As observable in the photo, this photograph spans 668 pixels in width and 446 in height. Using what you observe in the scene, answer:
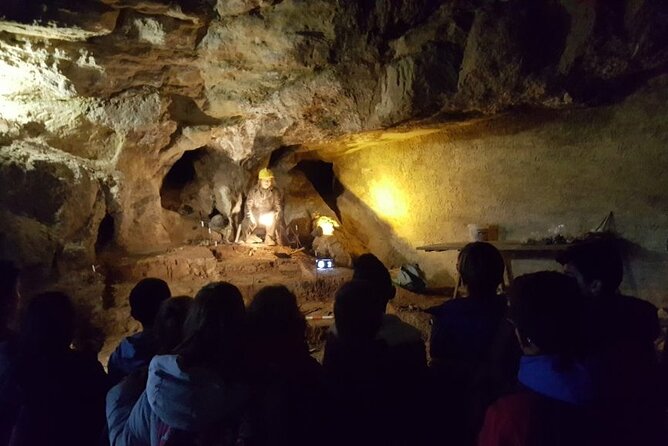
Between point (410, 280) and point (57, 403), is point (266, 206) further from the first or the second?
point (57, 403)

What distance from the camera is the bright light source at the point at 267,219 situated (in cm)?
938

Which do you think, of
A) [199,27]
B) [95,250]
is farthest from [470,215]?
[95,250]

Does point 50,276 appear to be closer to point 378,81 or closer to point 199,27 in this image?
point 199,27

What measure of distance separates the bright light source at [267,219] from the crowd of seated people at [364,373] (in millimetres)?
7122

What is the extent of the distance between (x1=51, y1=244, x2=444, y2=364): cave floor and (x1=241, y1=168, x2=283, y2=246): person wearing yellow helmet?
3.39 ft

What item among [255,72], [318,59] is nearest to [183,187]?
[255,72]

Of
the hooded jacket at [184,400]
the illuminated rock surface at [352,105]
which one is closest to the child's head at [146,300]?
the hooded jacket at [184,400]

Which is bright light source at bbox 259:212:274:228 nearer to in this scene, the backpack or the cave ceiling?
the backpack

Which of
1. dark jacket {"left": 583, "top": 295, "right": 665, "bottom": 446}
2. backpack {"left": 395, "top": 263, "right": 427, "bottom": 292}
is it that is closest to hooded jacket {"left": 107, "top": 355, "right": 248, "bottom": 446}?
dark jacket {"left": 583, "top": 295, "right": 665, "bottom": 446}

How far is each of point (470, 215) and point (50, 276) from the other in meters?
6.31

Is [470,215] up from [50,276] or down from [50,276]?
up

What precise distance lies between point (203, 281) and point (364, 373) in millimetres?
6081

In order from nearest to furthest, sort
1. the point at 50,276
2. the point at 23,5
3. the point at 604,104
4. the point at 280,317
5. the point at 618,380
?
the point at 618,380 < the point at 280,317 < the point at 23,5 < the point at 604,104 < the point at 50,276

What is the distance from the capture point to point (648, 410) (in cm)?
161
